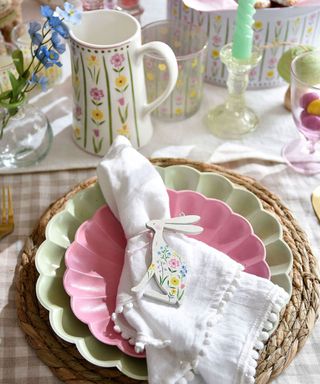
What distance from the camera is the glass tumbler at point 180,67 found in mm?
815

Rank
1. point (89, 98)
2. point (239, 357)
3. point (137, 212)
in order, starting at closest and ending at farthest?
point (239, 357), point (137, 212), point (89, 98)

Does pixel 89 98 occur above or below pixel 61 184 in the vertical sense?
above

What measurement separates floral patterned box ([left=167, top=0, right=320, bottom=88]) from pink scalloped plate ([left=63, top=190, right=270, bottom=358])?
29 cm

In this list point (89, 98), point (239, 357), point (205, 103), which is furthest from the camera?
point (205, 103)

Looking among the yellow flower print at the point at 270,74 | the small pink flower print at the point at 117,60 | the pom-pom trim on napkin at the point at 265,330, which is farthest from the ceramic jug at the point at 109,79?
the pom-pom trim on napkin at the point at 265,330

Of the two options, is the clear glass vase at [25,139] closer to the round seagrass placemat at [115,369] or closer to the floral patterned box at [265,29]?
the round seagrass placemat at [115,369]

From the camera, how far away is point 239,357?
0.53 metres

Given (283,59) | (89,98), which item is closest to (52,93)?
(89,98)

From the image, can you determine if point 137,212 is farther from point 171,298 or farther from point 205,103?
point 205,103

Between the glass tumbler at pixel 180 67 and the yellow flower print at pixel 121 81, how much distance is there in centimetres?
7

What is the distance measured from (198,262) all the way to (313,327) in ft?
0.43

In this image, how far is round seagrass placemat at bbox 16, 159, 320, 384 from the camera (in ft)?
1.87

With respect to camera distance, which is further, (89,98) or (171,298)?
(89,98)

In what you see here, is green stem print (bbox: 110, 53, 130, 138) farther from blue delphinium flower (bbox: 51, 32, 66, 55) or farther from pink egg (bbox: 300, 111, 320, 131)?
pink egg (bbox: 300, 111, 320, 131)
